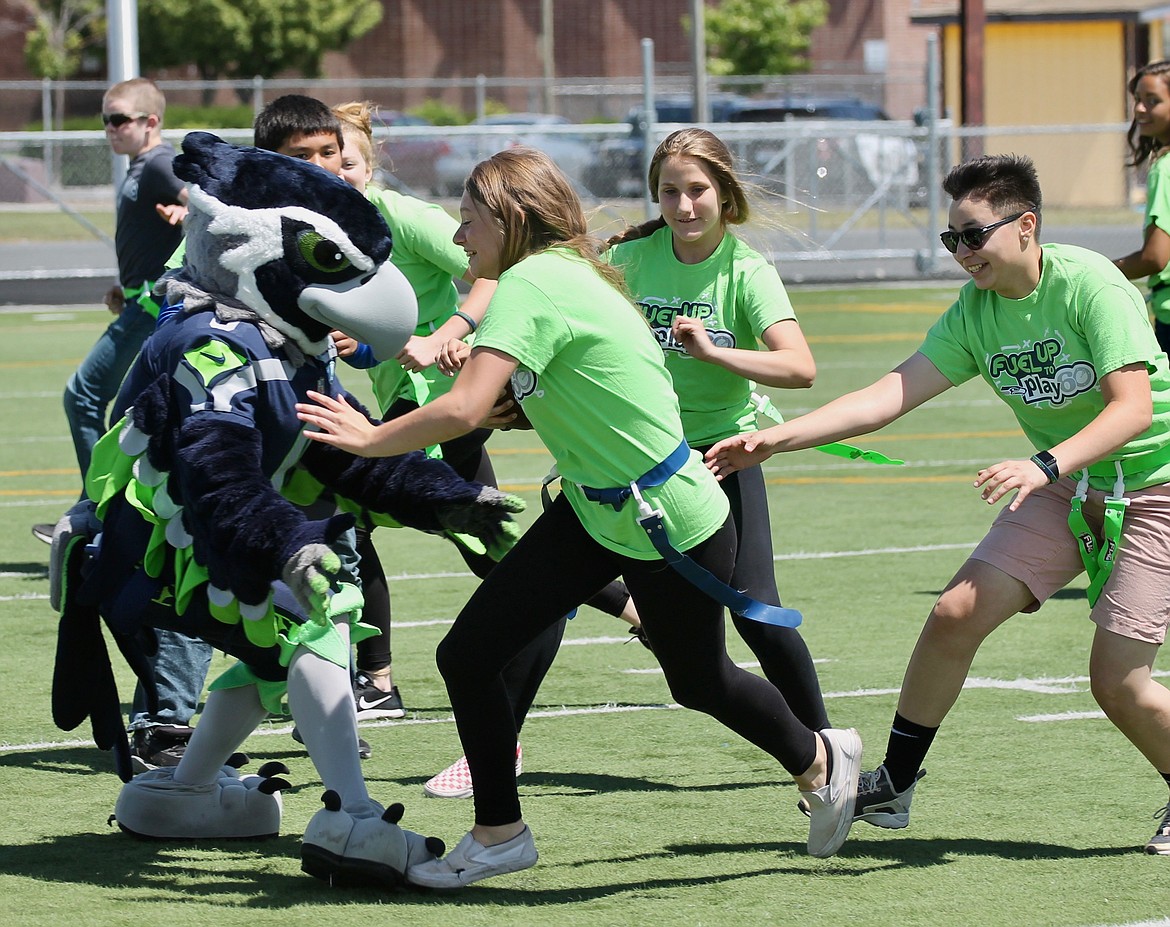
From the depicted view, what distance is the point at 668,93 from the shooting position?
42375mm

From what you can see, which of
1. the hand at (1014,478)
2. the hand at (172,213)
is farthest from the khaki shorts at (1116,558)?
the hand at (172,213)

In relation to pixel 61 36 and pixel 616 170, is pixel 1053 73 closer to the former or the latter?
pixel 616 170

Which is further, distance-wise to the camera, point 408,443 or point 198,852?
point 198,852

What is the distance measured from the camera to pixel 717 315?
508 centimetres

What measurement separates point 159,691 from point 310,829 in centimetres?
126

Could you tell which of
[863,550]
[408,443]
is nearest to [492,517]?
[408,443]


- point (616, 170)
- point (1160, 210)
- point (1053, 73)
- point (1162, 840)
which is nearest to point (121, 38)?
point (616, 170)

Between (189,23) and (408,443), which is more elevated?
(189,23)

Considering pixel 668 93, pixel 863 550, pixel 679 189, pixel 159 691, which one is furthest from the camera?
pixel 668 93

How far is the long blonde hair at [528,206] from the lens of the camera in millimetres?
4180

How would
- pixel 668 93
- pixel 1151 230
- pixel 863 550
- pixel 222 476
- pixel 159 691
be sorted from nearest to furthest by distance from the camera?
pixel 222 476 → pixel 159 691 → pixel 1151 230 → pixel 863 550 → pixel 668 93

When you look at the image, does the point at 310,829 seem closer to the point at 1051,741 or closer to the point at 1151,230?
the point at 1051,741

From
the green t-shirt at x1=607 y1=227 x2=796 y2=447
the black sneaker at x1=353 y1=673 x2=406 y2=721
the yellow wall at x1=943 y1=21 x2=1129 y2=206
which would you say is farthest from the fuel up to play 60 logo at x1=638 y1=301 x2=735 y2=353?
the yellow wall at x1=943 y1=21 x2=1129 y2=206

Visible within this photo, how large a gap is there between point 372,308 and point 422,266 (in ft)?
5.45
